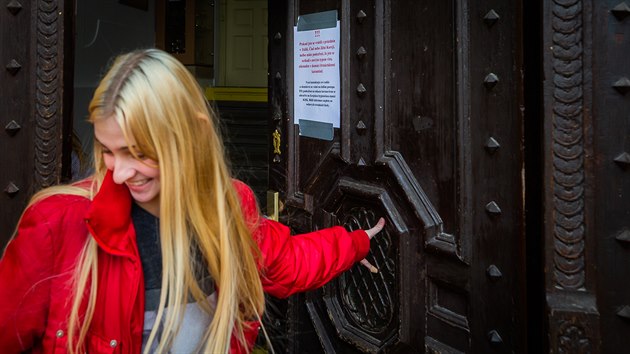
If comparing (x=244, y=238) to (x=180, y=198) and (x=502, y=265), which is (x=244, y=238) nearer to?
(x=180, y=198)

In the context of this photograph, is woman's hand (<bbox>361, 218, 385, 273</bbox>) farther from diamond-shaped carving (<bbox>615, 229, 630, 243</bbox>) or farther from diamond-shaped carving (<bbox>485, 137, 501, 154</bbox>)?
diamond-shaped carving (<bbox>615, 229, 630, 243</bbox>)

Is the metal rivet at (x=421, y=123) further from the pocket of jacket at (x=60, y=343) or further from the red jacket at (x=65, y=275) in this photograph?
the pocket of jacket at (x=60, y=343)

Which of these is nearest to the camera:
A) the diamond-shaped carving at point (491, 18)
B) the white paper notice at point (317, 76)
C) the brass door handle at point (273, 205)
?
the diamond-shaped carving at point (491, 18)

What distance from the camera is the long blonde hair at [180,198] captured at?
1.36m

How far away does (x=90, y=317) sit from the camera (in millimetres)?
1374

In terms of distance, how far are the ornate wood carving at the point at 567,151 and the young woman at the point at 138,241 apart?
2.71ft

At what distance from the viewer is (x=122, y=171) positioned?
1.37 metres

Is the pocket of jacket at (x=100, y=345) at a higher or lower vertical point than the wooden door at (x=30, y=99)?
lower

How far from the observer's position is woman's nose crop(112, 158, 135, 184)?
1.37m

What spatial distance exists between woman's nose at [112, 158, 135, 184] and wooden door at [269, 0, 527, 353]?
101 cm

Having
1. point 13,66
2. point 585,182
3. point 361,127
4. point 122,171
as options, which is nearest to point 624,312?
point 585,182

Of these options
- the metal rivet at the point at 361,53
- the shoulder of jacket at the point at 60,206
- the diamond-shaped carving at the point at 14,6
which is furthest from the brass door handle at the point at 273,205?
the shoulder of jacket at the point at 60,206

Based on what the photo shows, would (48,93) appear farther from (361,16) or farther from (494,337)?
(494,337)

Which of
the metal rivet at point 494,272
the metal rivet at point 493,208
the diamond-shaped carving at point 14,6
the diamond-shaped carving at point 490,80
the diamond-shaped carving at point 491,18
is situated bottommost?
the metal rivet at point 494,272
